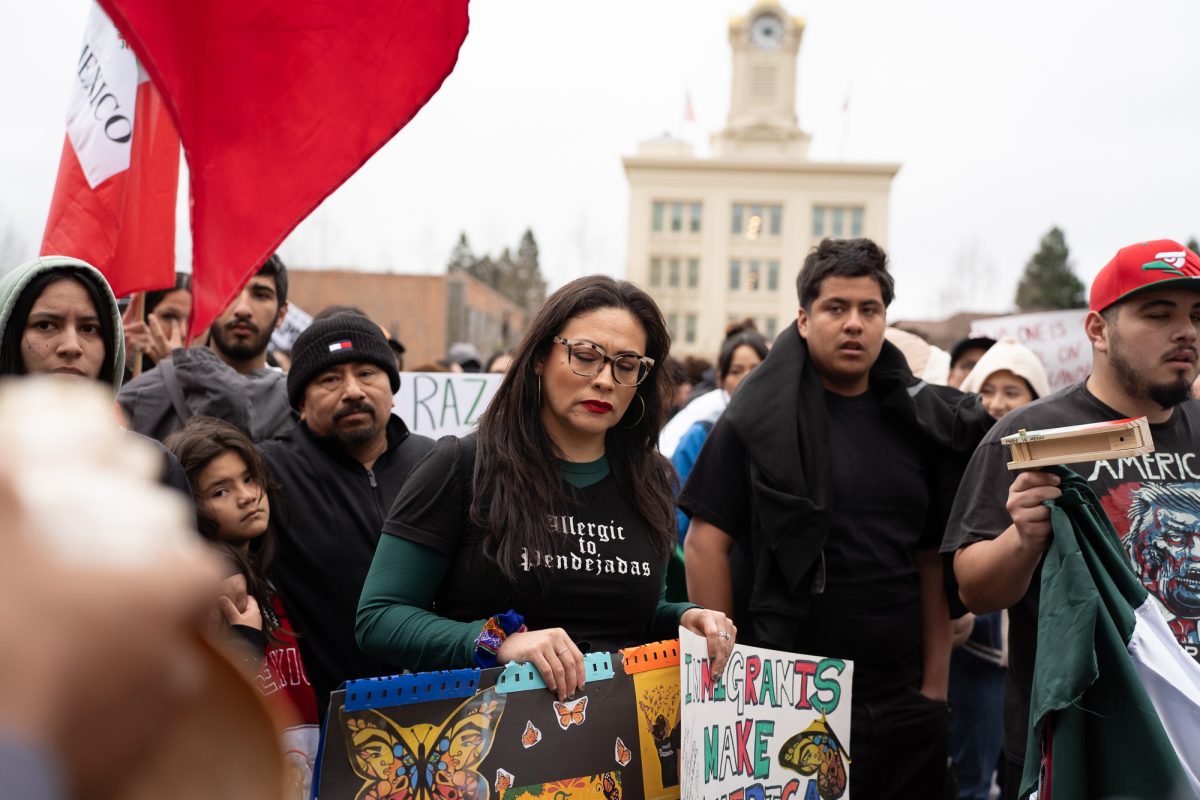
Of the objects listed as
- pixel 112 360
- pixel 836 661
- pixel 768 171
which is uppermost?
pixel 768 171

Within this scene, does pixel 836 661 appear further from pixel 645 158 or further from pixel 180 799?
pixel 645 158

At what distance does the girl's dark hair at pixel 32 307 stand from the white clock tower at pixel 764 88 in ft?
250

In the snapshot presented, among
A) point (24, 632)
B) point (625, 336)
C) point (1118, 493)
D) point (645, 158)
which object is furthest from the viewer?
A: point (645, 158)

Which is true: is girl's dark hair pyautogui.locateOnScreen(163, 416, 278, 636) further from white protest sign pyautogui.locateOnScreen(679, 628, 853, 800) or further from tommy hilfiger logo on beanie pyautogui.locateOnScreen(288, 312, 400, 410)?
white protest sign pyautogui.locateOnScreen(679, 628, 853, 800)

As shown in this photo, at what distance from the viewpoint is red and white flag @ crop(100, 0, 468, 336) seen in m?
3.63

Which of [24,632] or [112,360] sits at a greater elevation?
[112,360]

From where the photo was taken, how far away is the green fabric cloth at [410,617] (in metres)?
2.21

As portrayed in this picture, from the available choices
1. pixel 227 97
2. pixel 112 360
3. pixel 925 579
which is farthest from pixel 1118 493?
pixel 227 97

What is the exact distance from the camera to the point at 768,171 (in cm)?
6956

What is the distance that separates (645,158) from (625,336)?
2699 inches

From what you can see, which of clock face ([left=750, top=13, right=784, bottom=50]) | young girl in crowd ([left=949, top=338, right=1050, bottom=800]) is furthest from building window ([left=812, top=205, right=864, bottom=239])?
young girl in crowd ([left=949, top=338, right=1050, bottom=800])

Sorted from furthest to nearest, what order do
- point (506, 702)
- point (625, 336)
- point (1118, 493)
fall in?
point (1118, 493) < point (625, 336) < point (506, 702)

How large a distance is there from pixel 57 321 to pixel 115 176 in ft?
5.49

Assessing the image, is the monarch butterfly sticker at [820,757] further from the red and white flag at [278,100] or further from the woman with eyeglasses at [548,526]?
the red and white flag at [278,100]
